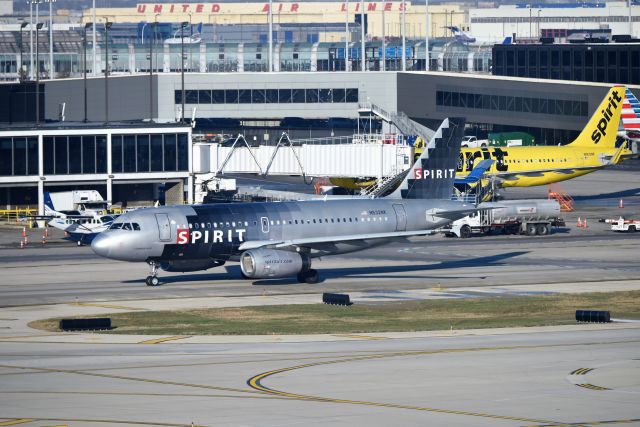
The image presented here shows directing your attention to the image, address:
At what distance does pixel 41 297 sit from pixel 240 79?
11550 cm

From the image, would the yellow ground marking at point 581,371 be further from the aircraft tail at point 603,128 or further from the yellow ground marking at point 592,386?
the aircraft tail at point 603,128

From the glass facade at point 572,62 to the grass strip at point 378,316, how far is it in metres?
111

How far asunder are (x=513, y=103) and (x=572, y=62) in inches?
679

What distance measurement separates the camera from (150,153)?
114m

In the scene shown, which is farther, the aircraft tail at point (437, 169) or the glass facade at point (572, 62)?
the glass facade at point (572, 62)

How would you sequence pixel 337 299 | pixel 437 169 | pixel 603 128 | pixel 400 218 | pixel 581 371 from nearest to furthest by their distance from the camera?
pixel 581 371 < pixel 337 299 < pixel 400 218 < pixel 437 169 < pixel 603 128

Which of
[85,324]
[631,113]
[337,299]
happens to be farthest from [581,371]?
[631,113]

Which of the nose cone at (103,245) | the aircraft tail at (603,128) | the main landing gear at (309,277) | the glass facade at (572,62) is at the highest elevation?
the glass facade at (572,62)

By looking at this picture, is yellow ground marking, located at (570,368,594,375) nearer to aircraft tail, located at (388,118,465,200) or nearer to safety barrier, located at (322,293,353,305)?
safety barrier, located at (322,293,353,305)

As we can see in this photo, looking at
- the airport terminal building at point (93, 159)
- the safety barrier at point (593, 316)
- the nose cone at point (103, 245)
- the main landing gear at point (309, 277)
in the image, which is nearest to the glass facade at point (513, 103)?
the airport terminal building at point (93, 159)

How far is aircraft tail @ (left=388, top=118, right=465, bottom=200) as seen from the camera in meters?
78.6

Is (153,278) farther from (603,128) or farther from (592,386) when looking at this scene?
(603,128)

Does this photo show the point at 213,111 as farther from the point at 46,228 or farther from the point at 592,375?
the point at 592,375

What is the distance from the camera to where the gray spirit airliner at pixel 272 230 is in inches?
2731
